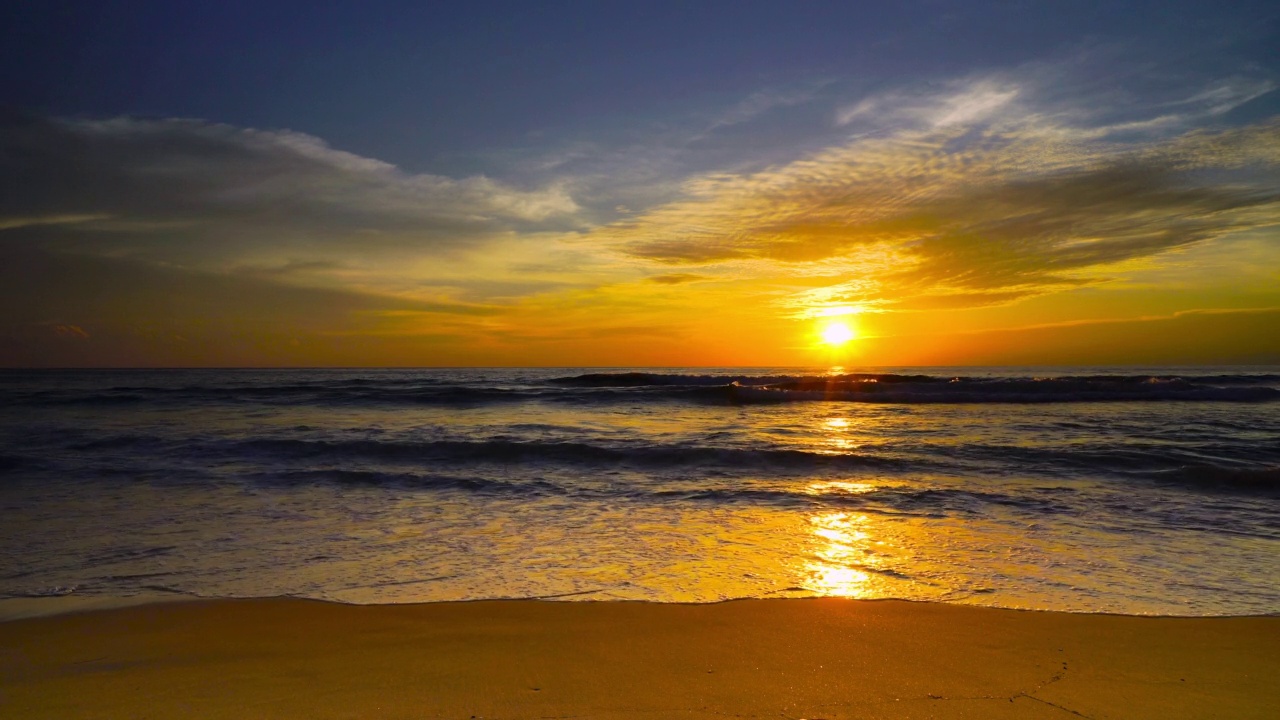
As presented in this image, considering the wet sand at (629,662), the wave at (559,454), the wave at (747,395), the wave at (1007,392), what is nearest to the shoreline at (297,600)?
the wet sand at (629,662)

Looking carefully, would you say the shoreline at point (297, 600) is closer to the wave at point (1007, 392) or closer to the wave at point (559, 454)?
the wave at point (559, 454)

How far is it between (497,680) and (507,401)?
81.0ft

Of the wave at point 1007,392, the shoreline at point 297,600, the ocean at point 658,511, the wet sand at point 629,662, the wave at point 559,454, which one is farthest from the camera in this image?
the wave at point 1007,392

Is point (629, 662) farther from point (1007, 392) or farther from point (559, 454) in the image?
point (1007, 392)

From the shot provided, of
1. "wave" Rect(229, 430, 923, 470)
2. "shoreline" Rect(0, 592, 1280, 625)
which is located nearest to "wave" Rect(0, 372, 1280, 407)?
"wave" Rect(229, 430, 923, 470)

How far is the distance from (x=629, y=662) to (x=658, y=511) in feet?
13.9

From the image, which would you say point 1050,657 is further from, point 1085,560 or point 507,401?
point 507,401

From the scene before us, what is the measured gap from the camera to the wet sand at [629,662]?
3080 millimetres

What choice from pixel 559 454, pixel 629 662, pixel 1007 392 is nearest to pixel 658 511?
pixel 629 662

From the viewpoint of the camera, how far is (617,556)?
5.87 metres

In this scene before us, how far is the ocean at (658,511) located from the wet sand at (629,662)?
39 cm

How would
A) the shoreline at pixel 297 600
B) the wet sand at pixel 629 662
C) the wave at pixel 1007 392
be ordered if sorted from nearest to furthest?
the wet sand at pixel 629 662
the shoreline at pixel 297 600
the wave at pixel 1007 392

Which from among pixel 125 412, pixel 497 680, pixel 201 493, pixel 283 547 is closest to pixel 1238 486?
pixel 497 680

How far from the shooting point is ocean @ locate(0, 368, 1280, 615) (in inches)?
202
